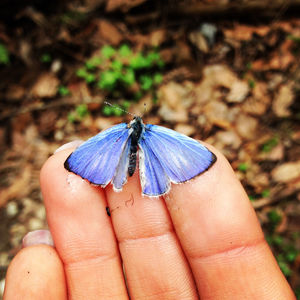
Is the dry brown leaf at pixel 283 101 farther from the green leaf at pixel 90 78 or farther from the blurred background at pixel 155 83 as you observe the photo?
the green leaf at pixel 90 78

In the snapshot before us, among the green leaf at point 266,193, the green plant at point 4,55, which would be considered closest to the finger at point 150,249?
the green leaf at point 266,193

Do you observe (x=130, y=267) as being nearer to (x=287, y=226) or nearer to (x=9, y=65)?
(x=287, y=226)

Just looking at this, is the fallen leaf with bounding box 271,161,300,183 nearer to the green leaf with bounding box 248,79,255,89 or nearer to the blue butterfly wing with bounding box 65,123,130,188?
the green leaf with bounding box 248,79,255,89

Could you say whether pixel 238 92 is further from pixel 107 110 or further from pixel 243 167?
pixel 107 110

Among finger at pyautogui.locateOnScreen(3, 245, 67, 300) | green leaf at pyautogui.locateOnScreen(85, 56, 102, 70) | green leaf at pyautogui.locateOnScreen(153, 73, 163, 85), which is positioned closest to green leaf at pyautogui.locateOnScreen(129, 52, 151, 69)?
green leaf at pyautogui.locateOnScreen(153, 73, 163, 85)

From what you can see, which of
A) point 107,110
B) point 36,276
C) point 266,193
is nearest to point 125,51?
point 107,110

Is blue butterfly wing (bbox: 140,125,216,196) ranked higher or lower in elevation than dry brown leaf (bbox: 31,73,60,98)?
lower

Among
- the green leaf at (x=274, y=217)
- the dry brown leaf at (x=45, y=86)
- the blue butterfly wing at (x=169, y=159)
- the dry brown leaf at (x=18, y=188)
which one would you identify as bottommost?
the green leaf at (x=274, y=217)
